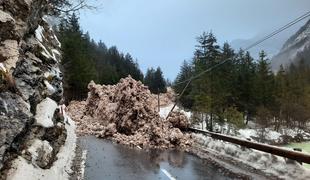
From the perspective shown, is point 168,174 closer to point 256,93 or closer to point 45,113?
point 45,113

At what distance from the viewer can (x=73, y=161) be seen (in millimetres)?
14758

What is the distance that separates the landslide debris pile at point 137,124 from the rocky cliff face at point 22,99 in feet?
23.7

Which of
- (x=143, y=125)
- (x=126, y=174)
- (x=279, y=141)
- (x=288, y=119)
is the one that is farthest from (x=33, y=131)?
(x=288, y=119)

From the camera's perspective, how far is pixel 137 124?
24.9 metres

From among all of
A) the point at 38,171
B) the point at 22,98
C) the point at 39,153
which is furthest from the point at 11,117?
the point at 39,153

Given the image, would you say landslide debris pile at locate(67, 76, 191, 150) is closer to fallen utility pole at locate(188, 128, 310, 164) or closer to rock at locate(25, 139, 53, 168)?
fallen utility pole at locate(188, 128, 310, 164)

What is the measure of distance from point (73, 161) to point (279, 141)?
35.3 meters

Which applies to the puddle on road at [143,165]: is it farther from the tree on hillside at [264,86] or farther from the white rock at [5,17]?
the tree on hillside at [264,86]

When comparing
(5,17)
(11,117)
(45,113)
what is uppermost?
(5,17)

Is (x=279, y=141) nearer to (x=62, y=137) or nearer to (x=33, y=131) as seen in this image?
(x=62, y=137)

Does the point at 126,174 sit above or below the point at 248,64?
below

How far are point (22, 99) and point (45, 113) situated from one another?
256 cm

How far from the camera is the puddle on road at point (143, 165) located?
12.8m

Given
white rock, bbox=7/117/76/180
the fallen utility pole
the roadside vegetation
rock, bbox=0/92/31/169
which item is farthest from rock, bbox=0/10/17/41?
the roadside vegetation
